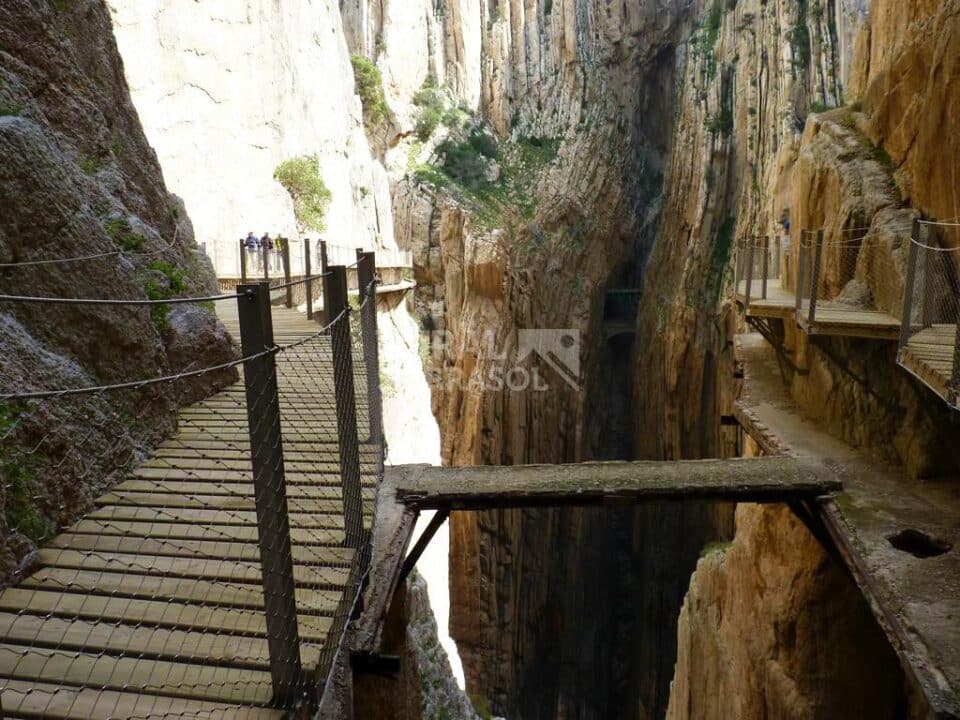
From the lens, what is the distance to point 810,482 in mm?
6191

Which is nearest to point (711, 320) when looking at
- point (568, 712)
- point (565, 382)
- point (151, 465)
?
point (565, 382)

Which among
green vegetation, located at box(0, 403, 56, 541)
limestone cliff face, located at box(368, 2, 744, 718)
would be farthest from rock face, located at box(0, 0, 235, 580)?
limestone cliff face, located at box(368, 2, 744, 718)

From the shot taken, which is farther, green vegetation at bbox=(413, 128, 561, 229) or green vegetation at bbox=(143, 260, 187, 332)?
green vegetation at bbox=(413, 128, 561, 229)

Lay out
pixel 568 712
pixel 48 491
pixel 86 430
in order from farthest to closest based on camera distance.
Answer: pixel 568 712, pixel 86 430, pixel 48 491

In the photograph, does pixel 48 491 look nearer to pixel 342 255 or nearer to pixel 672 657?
pixel 342 255

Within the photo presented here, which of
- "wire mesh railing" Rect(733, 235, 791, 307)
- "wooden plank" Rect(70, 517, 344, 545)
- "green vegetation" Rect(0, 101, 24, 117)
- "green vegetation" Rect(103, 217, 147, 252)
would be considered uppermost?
"green vegetation" Rect(0, 101, 24, 117)

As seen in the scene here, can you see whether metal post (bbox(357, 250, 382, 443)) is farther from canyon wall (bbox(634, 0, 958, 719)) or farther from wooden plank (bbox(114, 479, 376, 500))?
canyon wall (bbox(634, 0, 958, 719))

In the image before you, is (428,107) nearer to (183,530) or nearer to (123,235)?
(123,235)

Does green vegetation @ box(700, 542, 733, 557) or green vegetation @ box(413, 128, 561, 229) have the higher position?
green vegetation @ box(413, 128, 561, 229)

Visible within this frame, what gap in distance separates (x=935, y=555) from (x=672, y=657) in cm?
1988

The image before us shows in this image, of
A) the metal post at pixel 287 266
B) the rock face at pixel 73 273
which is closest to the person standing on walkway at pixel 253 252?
the metal post at pixel 287 266

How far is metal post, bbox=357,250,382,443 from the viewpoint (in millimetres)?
4984

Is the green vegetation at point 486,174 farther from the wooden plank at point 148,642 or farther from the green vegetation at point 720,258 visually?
the wooden plank at point 148,642

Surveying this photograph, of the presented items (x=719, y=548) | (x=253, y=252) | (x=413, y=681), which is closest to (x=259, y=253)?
(x=253, y=252)
